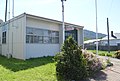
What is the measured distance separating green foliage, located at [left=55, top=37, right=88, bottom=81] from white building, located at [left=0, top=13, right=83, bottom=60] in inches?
295

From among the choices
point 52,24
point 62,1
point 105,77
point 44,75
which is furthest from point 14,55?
point 105,77

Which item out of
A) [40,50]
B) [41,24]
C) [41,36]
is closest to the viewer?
[40,50]

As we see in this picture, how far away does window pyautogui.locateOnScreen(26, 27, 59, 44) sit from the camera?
1742 cm

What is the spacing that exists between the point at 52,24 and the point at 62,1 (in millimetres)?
6591

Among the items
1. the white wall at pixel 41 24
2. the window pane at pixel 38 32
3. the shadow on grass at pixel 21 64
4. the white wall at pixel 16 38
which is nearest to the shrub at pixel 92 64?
the shadow on grass at pixel 21 64

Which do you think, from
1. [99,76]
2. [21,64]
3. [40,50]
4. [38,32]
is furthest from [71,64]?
[38,32]

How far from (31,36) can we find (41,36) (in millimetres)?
1485

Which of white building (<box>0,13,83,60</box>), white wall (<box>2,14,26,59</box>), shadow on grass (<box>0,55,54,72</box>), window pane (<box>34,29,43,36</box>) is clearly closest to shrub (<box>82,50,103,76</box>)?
shadow on grass (<box>0,55,54,72</box>)

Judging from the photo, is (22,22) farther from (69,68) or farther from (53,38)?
(69,68)

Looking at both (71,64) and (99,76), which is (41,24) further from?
(71,64)

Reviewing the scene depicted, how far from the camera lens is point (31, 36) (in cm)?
1759

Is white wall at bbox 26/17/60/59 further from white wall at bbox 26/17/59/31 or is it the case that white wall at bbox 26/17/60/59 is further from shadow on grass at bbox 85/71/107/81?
shadow on grass at bbox 85/71/107/81

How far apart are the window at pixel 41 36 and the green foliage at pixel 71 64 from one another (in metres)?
8.28

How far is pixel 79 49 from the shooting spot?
31.7 feet
